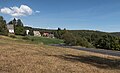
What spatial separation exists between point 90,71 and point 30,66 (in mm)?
2918

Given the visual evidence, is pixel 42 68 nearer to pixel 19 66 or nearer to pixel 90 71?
pixel 19 66

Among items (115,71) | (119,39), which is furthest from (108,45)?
(115,71)

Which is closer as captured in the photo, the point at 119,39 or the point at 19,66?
the point at 19,66

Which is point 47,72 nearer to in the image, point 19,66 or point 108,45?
point 19,66

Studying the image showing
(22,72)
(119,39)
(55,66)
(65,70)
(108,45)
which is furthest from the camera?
(119,39)

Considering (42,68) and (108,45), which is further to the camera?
(108,45)

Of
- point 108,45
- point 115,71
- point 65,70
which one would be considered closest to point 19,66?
point 65,70

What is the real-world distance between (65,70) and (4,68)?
281cm

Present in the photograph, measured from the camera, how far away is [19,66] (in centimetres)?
1260

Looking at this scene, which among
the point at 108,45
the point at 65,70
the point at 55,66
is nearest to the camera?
the point at 65,70

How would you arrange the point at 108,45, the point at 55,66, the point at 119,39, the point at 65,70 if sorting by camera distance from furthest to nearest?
the point at 119,39, the point at 108,45, the point at 55,66, the point at 65,70

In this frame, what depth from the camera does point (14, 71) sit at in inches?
450

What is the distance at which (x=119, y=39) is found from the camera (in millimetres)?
98125

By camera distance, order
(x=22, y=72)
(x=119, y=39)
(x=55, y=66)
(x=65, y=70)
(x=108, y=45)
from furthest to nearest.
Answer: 1. (x=119, y=39)
2. (x=108, y=45)
3. (x=55, y=66)
4. (x=65, y=70)
5. (x=22, y=72)
